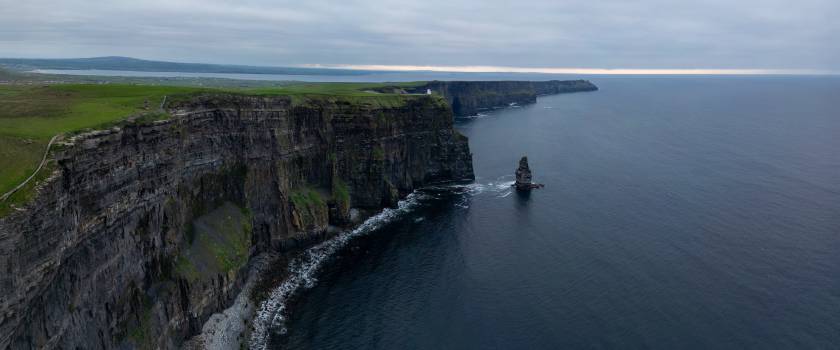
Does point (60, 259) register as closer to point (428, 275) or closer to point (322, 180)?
point (428, 275)

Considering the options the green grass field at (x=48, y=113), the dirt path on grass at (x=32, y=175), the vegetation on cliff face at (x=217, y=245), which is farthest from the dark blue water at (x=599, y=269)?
the green grass field at (x=48, y=113)

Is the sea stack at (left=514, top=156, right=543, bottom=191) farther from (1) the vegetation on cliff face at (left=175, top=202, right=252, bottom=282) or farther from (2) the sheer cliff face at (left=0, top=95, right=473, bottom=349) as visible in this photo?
(1) the vegetation on cliff face at (left=175, top=202, right=252, bottom=282)

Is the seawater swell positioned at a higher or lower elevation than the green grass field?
lower

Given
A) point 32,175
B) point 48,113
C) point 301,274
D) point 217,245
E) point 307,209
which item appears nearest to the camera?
point 32,175

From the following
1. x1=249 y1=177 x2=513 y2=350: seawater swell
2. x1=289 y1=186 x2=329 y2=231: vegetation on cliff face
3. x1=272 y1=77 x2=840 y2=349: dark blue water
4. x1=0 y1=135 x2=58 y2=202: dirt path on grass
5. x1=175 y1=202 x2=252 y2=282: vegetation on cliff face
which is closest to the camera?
x1=0 y1=135 x2=58 y2=202: dirt path on grass

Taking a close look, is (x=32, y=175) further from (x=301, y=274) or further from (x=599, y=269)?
(x=599, y=269)

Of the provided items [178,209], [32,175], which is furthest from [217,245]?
[32,175]

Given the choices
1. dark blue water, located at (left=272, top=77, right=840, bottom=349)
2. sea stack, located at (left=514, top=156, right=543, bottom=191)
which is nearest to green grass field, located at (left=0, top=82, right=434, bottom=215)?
dark blue water, located at (left=272, top=77, right=840, bottom=349)

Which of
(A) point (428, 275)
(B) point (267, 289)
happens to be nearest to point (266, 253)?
(B) point (267, 289)
